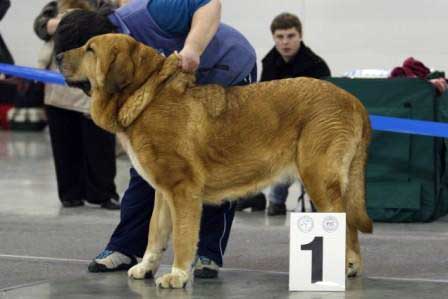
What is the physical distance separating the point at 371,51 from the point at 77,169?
191 inches

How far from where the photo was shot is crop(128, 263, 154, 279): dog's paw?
6316mm

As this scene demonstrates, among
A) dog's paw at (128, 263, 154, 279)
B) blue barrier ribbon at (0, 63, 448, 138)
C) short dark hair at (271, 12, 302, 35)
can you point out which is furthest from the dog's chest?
short dark hair at (271, 12, 302, 35)

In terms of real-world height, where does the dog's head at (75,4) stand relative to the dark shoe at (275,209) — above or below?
above

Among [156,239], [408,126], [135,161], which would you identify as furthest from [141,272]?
[408,126]

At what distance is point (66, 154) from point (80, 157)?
17 centimetres

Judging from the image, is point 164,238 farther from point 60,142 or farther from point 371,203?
point 60,142

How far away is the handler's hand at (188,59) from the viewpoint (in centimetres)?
602

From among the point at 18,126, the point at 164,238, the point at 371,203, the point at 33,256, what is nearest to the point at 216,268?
the point at 164,238

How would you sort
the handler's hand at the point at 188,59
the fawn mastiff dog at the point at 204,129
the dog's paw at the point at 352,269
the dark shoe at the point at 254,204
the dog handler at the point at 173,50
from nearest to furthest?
the fawn mastiff dog at the point at 204,129
the handler's hand at the point at 188,59
the dog handler at the point at 173,50
the dog's paw at the point at 352,269
the dark shoe at the point at 254,204

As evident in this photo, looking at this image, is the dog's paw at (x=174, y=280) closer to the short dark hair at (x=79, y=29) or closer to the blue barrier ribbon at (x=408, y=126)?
the short dark hair at (x=79, y=29)

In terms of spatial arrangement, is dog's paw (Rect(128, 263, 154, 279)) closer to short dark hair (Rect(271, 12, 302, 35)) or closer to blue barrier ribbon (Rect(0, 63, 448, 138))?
blue barrier ribbon (Rect(0, 63, 448, 138))

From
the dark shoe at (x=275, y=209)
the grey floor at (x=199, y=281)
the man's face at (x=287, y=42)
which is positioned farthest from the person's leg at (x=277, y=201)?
the man's face at (x=287, y=42)

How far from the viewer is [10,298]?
5.83 meters

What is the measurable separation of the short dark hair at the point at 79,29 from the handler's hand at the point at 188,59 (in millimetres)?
503
